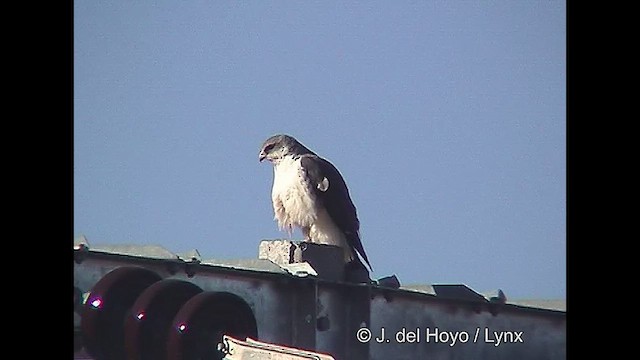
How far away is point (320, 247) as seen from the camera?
3492 mm

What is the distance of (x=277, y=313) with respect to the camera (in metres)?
3.29

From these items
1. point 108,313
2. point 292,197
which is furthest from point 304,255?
point 108,313

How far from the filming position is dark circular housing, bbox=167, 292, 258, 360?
3172 millimetres

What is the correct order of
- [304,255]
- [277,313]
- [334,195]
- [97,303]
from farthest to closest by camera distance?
[334,195]
[304,255]
[277,313]
[97,303]

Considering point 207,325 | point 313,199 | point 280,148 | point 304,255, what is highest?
point 280,148

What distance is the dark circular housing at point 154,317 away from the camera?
316 cm

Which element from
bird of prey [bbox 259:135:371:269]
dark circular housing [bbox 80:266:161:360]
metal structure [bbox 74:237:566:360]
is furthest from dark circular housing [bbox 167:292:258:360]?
bird of prey [bbox 259:135:371:269]

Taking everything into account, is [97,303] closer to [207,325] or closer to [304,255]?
[207,325]

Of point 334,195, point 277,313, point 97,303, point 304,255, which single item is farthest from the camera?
point 334,195

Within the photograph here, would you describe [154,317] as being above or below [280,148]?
below

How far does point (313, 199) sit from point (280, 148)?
8.9 inches
